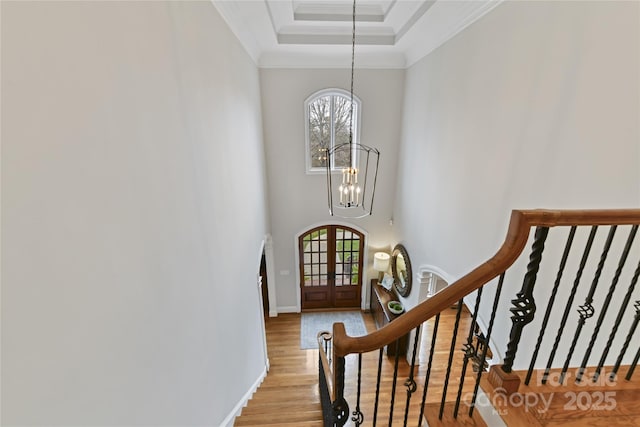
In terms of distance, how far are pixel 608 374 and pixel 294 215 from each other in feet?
18.4

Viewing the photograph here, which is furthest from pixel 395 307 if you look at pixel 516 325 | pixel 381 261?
pixel 516 325

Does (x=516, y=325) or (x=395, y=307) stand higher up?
(x=516, y=325)

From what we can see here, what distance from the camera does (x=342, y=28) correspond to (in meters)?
4.75

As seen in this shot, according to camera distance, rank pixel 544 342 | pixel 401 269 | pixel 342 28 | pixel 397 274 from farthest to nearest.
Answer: pixel 397 274 < pixel 401 269 < pixel 342 28 < pixel 544 342

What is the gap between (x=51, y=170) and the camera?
0.86m

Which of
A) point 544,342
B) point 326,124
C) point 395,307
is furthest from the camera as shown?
point 326,124

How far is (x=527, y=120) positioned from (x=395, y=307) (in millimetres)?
4313

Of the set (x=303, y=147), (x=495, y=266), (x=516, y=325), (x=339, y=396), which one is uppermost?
(x=303, y=147)

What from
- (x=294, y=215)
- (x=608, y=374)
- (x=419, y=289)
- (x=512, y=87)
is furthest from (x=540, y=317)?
(x=294, y=215)

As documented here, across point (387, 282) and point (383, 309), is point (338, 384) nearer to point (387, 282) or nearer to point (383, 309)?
point (383, 309)

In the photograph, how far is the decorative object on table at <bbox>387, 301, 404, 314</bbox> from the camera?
229 inches

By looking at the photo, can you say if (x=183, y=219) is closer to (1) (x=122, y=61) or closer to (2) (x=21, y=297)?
(1) (x=122, y=61)

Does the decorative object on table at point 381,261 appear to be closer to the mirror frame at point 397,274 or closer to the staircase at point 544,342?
the mirror frame at point 397,274

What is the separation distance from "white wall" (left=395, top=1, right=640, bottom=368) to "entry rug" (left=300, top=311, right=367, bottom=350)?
3097 millimetres
